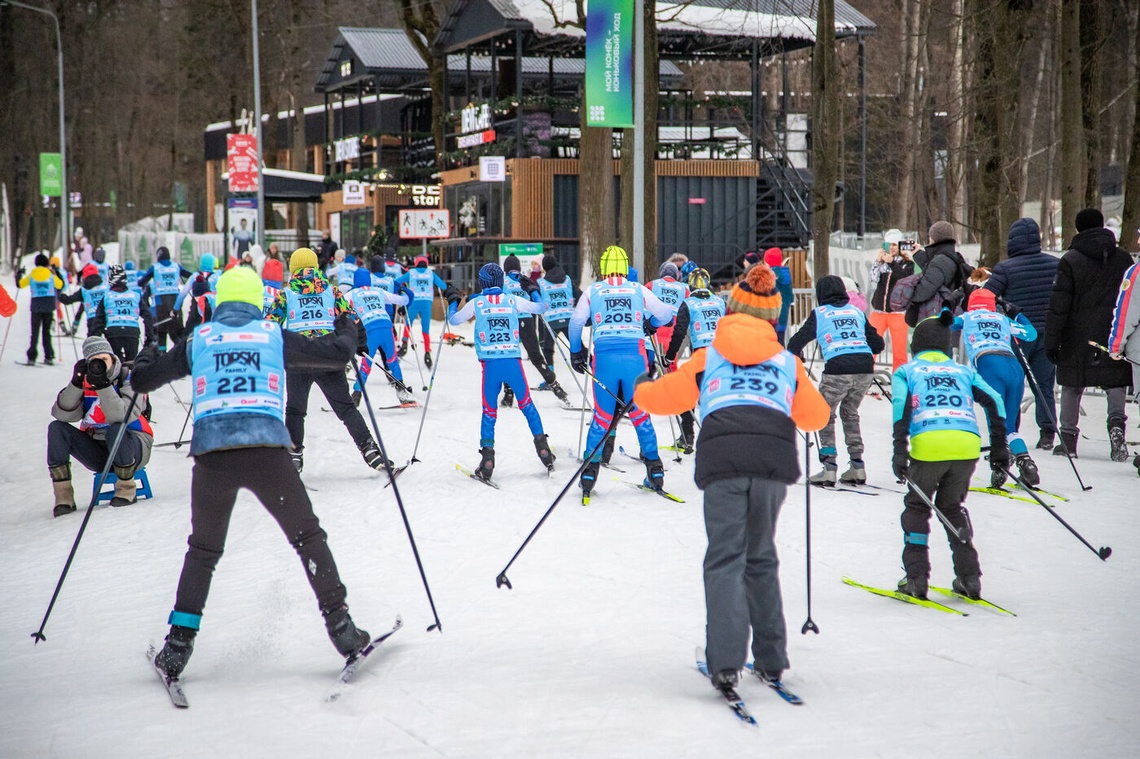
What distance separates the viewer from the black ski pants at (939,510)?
6.41 meters

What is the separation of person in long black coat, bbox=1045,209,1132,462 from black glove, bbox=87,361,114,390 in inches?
301

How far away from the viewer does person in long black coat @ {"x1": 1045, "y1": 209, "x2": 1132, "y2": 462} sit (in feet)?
34.6

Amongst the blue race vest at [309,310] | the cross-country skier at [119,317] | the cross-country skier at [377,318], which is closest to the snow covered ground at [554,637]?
the blue race vest at [309,310]

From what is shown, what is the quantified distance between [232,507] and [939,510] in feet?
11.7

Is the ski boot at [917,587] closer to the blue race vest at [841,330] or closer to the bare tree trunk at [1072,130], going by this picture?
the blue race vest at [841,330]

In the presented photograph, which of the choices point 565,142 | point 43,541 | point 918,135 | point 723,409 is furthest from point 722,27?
point 723,409

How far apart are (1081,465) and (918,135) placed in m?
23.2

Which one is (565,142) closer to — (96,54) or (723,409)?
(723,409)

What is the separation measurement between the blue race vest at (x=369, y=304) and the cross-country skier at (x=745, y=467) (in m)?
9.20

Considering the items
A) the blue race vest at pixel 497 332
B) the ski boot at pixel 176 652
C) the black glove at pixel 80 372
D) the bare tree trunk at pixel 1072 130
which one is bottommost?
the ski boot at pixel 176 652

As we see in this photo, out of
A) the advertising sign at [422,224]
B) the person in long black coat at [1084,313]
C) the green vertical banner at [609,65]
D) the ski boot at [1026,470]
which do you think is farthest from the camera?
the advertising sign at [422,224]

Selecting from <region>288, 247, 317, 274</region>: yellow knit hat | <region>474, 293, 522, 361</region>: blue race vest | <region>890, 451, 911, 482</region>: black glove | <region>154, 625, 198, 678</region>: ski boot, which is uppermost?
<region>288, 247, 317, 274</region>: yellow knit hat

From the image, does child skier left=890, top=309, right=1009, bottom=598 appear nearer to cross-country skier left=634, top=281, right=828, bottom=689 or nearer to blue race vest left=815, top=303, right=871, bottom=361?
cross-country skier left=634, top=281, right=828, bottom=689

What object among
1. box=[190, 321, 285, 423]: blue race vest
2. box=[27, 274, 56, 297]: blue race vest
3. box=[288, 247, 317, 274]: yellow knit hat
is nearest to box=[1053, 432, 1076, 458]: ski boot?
box=[288, 247, 317, 274]: yellow knit hat
